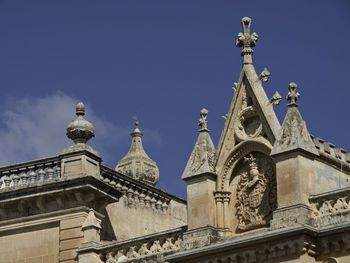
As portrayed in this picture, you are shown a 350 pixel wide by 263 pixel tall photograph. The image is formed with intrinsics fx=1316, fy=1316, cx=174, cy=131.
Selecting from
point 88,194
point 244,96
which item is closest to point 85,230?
point 88,194

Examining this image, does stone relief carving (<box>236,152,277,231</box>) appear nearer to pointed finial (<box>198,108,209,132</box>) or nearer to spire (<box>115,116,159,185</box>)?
pointed finial (<box>198,108,209,132</box>)

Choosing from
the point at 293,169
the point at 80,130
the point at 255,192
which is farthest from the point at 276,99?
the point at 80,130

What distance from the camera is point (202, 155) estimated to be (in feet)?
115

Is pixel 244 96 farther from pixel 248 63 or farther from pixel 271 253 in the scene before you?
pixel 271 253

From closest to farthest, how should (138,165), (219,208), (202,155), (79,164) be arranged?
(219,208), (202,155), (79,164), (138,165)

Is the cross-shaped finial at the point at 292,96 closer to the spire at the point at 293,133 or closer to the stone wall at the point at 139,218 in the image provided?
the spire at the point at 293,133

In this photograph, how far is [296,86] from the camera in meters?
33.7

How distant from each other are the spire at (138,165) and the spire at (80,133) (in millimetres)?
4121

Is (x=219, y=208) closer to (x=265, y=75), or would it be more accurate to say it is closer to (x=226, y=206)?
(x=226, y=206)

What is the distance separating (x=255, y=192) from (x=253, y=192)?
8 cm

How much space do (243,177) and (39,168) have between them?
6888 mm

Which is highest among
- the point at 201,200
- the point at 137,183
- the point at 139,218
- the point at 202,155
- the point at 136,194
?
the point at 137,183

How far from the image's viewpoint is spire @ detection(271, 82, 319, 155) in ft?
108

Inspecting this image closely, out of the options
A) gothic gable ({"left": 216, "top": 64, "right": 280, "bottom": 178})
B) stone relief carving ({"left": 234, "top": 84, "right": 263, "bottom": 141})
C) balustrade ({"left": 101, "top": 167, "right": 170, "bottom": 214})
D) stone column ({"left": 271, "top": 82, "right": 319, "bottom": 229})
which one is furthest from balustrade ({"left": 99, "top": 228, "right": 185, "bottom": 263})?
stone column ({"left": 271, "top": 82, "right": 319, "bottom": 229})
